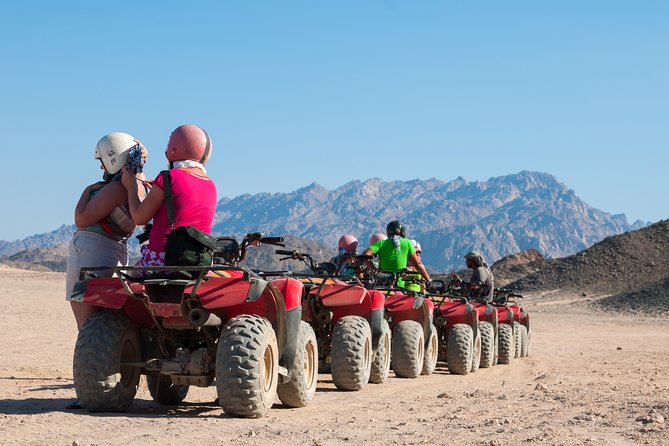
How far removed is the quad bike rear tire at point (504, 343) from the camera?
66.0ft

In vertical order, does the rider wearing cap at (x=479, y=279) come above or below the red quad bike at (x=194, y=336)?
above

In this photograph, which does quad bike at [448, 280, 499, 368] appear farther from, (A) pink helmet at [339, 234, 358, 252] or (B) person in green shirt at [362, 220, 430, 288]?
(A) pink helmet at [339, 234, 358, 252]

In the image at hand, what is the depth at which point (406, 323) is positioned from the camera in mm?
13812

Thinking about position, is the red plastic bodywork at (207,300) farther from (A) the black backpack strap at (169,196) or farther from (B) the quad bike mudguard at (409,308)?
(B) the quad bike mudguard at (409,308)

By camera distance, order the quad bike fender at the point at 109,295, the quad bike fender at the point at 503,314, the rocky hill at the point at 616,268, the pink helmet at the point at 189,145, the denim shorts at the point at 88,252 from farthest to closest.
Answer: the rocky hill at the point at 616,268
the quad bike fender at the point at 503,314
the denim shorts at the point at 88,252
the pink helmet at the point at 189,145
the quad bike fender at the point at 109,295

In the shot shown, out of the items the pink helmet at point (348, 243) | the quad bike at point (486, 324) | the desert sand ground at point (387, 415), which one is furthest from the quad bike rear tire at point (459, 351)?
the pink helmet at point (348, 243)

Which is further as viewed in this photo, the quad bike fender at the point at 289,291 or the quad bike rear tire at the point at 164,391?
the quad bike rear tire at the point at 164,391

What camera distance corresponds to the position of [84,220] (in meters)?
8.94

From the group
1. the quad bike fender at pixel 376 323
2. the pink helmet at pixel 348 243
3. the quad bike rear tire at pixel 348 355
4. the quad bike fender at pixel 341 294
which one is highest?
the pink helmet at pixel 348 243

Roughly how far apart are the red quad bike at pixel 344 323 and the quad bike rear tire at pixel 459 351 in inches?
151

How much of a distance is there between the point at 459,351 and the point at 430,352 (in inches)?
46.8

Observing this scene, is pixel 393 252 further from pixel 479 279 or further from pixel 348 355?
pixel 479 279

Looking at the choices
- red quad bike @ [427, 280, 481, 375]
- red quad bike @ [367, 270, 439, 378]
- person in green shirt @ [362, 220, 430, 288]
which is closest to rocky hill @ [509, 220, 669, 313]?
red quad bike @ [427, 280, 481, 375]

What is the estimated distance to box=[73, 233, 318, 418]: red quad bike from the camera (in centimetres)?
794
